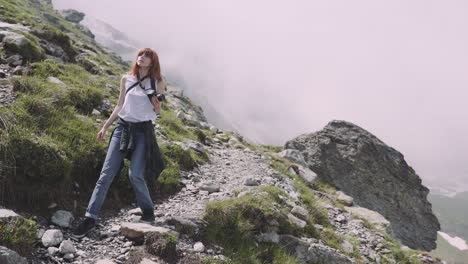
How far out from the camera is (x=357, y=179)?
26609 mm

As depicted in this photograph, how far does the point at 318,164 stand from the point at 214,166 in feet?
41.4

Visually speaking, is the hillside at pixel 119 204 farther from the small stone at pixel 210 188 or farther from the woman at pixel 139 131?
the woman at pixel 139 131

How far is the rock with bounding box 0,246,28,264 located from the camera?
5492 mm

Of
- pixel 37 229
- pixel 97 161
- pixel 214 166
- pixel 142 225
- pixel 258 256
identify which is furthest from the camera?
pixel 214 166

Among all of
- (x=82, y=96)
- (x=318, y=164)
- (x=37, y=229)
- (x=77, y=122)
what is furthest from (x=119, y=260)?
(x=318, y=164)

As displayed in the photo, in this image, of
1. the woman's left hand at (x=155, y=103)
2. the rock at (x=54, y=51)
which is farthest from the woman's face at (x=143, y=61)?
the rock at (x=54, y=51)

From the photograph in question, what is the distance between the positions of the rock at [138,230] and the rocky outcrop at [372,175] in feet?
60.0

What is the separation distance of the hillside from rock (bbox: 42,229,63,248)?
0.06 feet

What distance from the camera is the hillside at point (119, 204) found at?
741 cm

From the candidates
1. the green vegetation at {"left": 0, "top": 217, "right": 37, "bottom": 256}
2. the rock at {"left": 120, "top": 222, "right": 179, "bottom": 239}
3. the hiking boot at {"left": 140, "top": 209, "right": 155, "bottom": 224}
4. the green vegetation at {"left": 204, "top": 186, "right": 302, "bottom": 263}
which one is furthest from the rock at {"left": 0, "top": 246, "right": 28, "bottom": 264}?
the green vegetation at {"left": 204, "top": 186, "right": 302, "bottom": 263}

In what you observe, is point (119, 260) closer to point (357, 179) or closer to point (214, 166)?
point (214, 166)

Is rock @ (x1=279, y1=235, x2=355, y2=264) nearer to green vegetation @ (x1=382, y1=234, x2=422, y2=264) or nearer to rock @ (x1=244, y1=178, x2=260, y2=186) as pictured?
rock @ (x1=244, y1=178, x2=260, y2=186)

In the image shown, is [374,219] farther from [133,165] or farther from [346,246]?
[133,165]

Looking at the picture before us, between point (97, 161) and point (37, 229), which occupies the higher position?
point (97, 161)
